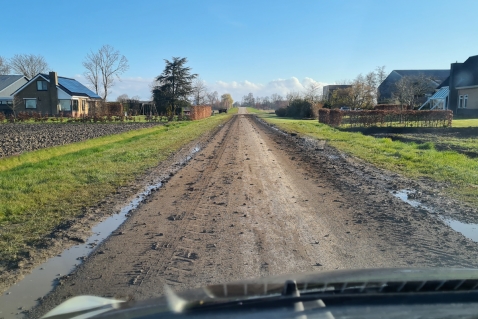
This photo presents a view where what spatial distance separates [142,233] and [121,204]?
2.28m

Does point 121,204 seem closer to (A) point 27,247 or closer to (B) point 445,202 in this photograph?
(A) point 27,247

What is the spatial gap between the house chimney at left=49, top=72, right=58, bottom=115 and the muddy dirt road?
57.5 m

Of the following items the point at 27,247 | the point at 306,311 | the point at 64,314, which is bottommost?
the point at 27,247

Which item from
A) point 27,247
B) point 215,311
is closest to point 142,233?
point 27,247

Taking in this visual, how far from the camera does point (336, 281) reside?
109 inches

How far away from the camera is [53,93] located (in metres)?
Result: 61.2

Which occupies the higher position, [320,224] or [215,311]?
[215,311]

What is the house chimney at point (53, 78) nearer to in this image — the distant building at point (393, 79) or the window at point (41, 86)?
the window at point (41, 86)

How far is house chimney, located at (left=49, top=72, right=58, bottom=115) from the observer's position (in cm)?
6075

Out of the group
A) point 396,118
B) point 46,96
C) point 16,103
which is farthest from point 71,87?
point 396,118

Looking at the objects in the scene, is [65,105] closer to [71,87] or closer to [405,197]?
[71,87]

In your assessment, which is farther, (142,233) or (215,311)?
(142,233)

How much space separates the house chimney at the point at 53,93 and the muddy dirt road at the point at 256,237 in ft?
189

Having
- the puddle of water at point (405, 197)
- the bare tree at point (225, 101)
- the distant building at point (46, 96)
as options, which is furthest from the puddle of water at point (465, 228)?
the bare tree at point (225, 101)
